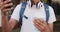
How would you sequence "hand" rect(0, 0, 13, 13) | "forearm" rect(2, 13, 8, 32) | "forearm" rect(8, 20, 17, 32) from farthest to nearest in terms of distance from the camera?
"forearm" rect(8, 20, 17, 32)
"forearm" rect(2, 13, 8, 32)
"hand" rect(0, 0, 13, 13)

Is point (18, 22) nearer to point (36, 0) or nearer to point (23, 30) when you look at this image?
point (23, 30)

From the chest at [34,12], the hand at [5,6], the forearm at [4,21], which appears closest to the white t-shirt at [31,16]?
the chest at [34,12]

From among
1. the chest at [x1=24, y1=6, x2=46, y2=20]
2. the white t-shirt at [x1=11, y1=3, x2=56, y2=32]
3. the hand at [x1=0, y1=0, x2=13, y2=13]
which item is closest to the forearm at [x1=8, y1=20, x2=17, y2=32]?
the white t-shirt at [x1=11, y1=3, x2=56, y2=32]

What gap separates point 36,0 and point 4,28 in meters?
0.52

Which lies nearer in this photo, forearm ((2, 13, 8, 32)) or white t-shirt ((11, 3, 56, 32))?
forearm ((2, 13, 8, 32))

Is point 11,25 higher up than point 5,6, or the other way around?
point 5,6

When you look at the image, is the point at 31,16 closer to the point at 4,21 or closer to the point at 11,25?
the point at 11,25

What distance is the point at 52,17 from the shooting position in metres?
2.38

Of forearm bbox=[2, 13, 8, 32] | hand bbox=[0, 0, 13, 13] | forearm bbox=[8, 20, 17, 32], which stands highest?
hand bbox=[0, 0, 13, 13]

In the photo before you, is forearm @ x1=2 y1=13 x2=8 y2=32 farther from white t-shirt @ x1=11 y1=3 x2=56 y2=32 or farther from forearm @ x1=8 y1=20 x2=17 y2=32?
white t-shirt @ x1=11 y1=3 x2=56 y2=32

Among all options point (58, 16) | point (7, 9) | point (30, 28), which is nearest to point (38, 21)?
point (7, 9)

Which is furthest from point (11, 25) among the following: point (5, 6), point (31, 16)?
point (5, 6)

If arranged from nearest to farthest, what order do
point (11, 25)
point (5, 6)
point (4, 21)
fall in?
point (5, 6)
point (4, 21)
point (11, 25)

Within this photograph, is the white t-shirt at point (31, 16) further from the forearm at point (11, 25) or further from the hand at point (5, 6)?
the hand at point (5, 6)
